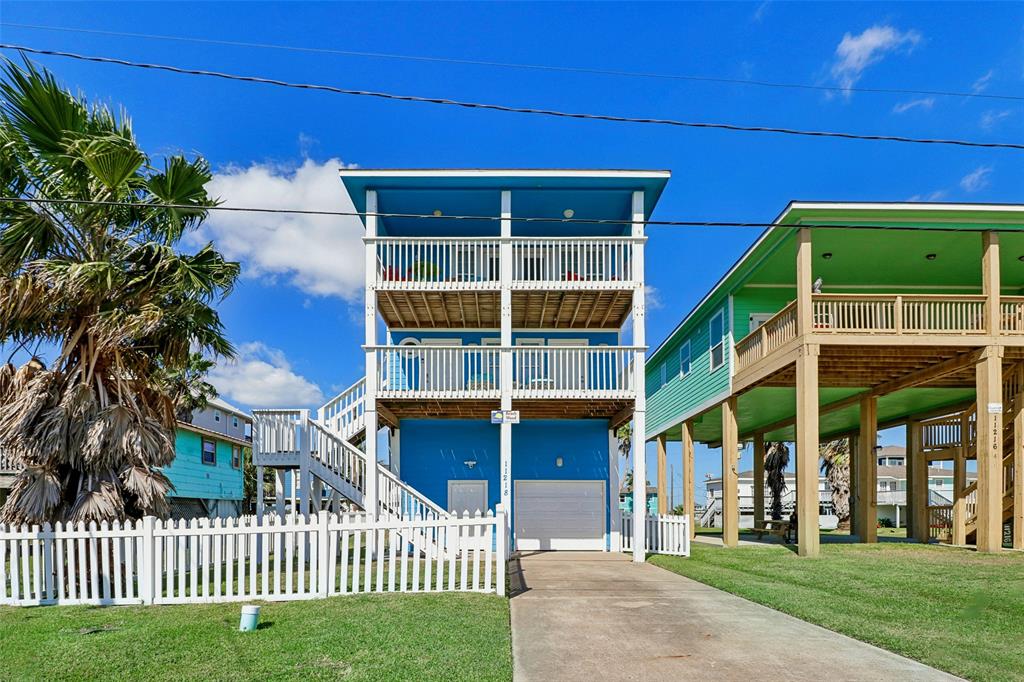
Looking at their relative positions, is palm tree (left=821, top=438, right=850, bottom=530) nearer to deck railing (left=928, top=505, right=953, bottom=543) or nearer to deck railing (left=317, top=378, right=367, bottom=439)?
deck railing (left=928, top=505, right=953, bottom=543)

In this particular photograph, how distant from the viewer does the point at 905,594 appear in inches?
401

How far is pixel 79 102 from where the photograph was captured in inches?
419

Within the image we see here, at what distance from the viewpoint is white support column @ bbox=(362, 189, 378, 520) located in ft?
49.4

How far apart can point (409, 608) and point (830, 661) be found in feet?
15.0

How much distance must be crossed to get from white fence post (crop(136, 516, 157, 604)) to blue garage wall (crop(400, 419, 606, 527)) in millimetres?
9547

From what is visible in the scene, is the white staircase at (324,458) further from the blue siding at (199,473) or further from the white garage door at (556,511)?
the blue siding at (199,473)

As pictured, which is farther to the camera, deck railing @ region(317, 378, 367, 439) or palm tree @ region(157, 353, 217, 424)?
palm tree @ region(157, 353, 217, 424)

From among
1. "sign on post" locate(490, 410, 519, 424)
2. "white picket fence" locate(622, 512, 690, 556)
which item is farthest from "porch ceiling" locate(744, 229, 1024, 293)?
"sign on post" locate(490, 410, 519, 424)

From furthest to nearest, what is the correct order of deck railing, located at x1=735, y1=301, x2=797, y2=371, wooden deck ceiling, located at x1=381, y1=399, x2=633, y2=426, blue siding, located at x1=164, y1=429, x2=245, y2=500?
blue siding, located at x1=164, y1=429, x2=245, y2=500 < wooden deck ceiling, located at x1=381, y1=399, x2=633, y2=426 < deck railing, located at x1=735, y1=301, x2=797, y2=371

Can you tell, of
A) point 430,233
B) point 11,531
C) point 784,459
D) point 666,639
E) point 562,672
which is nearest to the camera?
point 562,672

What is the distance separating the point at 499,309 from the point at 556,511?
5.32m

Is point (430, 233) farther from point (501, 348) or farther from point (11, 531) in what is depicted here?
point (11, 531)

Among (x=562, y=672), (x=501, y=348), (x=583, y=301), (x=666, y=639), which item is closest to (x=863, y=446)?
(x=583, y=301)

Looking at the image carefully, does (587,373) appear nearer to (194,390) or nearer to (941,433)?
(941,433)
